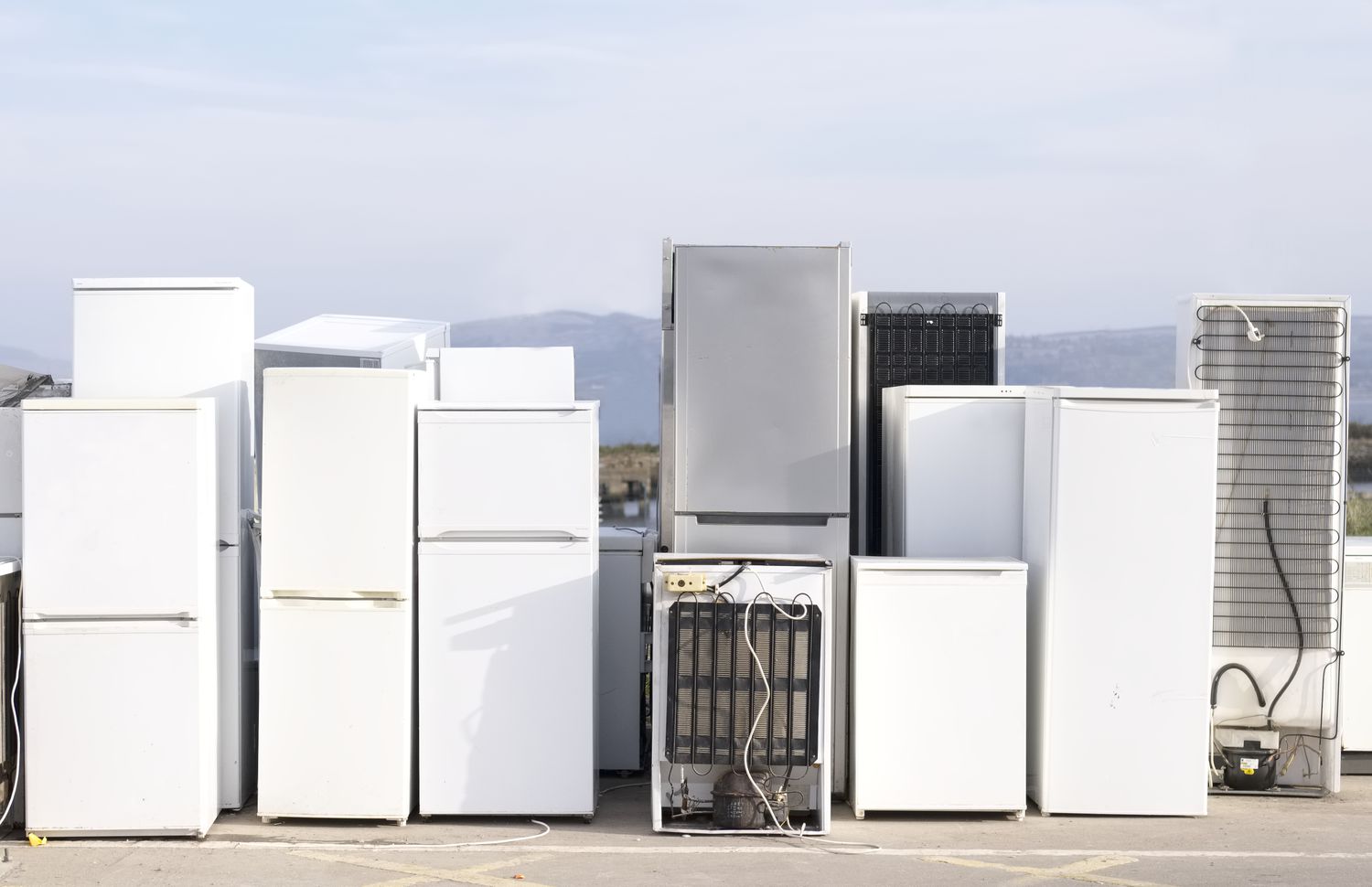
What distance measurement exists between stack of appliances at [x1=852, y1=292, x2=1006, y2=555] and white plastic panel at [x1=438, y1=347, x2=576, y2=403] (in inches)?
63.2

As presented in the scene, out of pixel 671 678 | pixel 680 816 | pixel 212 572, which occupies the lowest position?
pixel 680 816

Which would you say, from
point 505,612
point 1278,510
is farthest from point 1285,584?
point 505,612

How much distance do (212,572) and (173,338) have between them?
110 centimetres

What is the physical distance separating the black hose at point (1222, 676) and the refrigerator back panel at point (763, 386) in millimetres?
2148

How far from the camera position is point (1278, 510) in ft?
21.3

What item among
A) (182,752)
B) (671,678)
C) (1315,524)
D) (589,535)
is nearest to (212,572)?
(182,752)

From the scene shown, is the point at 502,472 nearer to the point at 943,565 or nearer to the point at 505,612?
the point at 505,612

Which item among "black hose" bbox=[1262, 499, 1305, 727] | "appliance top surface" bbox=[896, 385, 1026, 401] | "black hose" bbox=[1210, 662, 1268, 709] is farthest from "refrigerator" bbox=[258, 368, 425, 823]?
"black hose" bbox=[1262, 499, 1305, 727]

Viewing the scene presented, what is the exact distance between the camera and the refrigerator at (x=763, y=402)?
619 cm

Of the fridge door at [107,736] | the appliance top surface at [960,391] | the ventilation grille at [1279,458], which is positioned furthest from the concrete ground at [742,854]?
the appliance top surface at [960,391]

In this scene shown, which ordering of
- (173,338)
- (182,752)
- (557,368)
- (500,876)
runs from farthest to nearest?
(557,368) → (173,338) → (182,752) → (500,876)

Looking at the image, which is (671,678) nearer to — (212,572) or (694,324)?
(694,324)

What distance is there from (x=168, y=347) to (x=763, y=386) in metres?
2.76

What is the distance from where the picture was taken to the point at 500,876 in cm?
512
